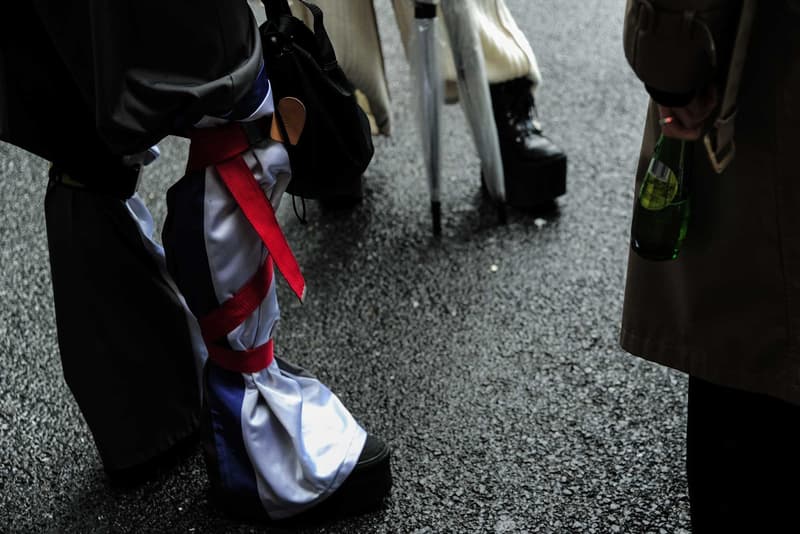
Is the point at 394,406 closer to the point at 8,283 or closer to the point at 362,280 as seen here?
the point at 362,280

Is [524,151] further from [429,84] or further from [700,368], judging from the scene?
[700,368]

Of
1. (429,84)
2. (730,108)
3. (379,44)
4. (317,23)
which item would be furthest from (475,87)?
(730,108)

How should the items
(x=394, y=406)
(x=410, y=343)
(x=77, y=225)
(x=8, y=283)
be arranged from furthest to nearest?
(x=8, y=283)
(x=410, y=343)
(x=394, y=406)
(x=77, y=225)

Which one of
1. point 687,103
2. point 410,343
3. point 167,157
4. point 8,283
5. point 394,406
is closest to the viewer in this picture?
point 687,103

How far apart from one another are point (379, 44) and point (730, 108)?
1394 mm

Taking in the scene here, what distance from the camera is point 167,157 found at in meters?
3.08

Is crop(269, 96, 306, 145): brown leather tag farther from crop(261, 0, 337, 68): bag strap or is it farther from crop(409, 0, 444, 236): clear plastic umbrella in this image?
crop(409, 0, 444, 236): clear plastic umbrella

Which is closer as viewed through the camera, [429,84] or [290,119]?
[290,119]

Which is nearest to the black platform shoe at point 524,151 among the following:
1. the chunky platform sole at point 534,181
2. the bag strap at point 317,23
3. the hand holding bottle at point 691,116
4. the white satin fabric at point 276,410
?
the chunky platform sole at point 534,181

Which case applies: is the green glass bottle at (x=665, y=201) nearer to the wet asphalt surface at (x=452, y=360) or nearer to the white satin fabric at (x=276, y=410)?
the white satin fabric at (x=276, y=410)

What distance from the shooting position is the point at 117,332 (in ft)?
5.98

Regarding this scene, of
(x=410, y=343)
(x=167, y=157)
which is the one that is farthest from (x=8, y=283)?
(x=410, y=343)

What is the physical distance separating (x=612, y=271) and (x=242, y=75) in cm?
130

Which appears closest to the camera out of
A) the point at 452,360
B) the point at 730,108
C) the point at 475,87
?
the point at 730,108
